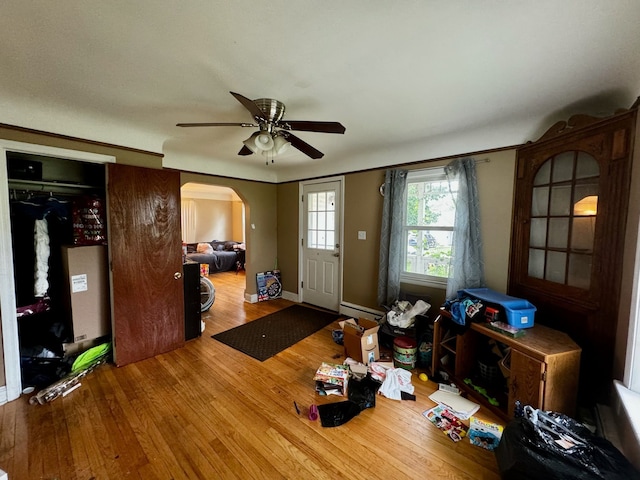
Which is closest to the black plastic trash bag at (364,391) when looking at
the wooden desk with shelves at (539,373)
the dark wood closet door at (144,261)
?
the wooden desk with shelves at (539,373)

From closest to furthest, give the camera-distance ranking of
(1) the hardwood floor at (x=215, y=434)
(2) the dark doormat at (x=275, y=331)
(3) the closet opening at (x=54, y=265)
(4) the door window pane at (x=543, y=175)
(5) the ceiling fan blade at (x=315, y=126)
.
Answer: (1) the hardwood floor at (x=215, y=434) < (5) the ceiling fan blade at (x=315, y=126) < (4) the door window pane at (x=543, y=175) < (3) the closet opening at (x=54, y=265) < (2) the dark doormat at (x=275, y=331)

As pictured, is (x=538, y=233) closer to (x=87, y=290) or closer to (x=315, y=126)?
(x=315, y=126)

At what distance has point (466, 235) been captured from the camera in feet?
8.39

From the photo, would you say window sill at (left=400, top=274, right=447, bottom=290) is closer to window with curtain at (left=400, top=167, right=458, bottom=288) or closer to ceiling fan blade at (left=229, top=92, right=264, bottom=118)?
window with curtain at (left=400, top=167, right=458, bottom=288)

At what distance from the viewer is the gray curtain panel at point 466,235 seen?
252 centimetres

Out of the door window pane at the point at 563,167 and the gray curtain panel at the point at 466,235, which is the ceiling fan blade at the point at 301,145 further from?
the door window pane at the point at 563,167

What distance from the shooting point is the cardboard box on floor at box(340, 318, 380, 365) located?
2.46 metres

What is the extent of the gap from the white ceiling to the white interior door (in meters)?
1.53

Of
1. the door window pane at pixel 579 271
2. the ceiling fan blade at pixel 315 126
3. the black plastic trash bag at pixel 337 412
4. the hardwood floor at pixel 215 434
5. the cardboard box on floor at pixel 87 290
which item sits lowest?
the hardwood floor at pixel 215 434

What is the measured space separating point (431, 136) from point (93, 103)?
10.1 feet

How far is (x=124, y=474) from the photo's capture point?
139 cm

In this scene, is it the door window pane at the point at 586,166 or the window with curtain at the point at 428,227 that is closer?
the door window pane at the point at 586,166

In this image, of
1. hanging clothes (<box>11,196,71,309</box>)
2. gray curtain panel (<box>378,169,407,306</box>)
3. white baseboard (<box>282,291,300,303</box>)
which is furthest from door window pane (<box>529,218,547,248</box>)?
hanging clothes (<box>11,196,71,309</box>)

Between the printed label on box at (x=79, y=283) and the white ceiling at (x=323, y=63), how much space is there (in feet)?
4.25
